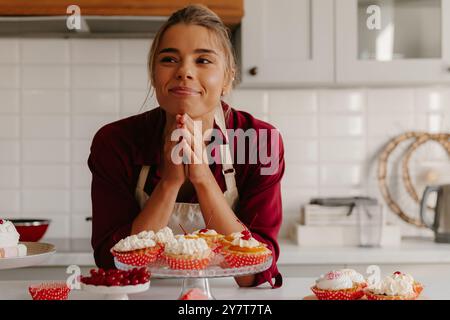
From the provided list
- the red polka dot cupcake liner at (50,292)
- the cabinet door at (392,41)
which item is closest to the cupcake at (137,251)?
the red polka dot cupcake liner at (50,292)

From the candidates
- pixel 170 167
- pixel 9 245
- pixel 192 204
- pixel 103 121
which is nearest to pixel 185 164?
pixel 170 167

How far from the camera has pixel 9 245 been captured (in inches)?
46.9

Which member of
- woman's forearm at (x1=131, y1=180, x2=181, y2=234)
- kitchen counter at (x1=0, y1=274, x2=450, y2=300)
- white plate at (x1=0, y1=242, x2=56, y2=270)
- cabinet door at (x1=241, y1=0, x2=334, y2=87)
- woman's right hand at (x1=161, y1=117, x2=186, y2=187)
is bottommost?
kitchen counter at (x1=0, y1=274, x2=450, y2=300)

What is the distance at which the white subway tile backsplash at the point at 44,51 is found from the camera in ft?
7.71

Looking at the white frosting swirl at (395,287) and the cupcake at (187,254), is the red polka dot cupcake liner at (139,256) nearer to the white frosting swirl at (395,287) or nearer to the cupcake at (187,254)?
the cupcake at (187,254)

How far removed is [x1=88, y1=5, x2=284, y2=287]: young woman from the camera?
133 cm

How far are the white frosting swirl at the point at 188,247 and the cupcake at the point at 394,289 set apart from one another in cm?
27

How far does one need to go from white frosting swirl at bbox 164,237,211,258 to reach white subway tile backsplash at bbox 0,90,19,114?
1.43 meters

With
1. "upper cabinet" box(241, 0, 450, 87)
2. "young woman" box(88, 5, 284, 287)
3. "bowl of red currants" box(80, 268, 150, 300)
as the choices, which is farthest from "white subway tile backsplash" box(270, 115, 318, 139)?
"bowl of red currants" box(80, 268, 150, 300)

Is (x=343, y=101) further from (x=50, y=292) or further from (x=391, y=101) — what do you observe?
(x=50, y=292)

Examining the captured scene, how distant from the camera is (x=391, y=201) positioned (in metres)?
2.37

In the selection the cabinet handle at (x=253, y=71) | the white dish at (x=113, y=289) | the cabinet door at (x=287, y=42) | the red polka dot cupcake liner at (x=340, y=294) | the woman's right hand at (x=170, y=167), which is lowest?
the red polka dot cupcake liner at (x=340, y=294)

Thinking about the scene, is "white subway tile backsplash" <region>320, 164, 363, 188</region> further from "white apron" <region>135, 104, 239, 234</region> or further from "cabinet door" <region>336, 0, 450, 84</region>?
"white apron" <region>135, 104, 239, 234</region>
